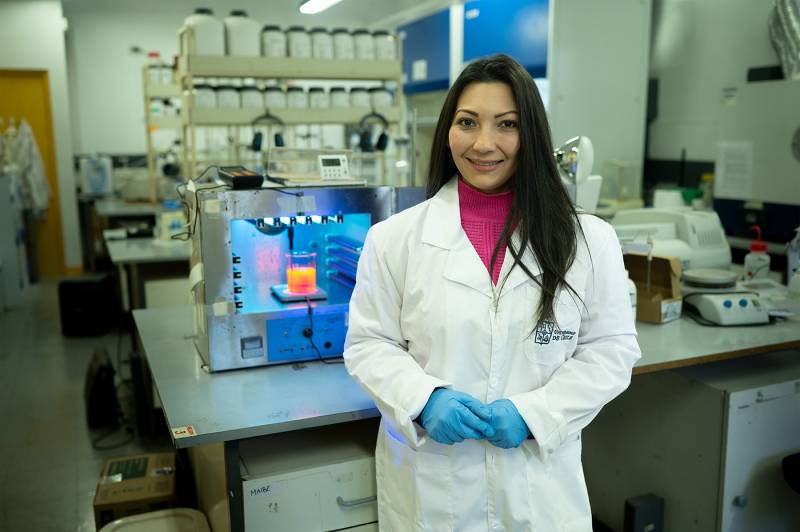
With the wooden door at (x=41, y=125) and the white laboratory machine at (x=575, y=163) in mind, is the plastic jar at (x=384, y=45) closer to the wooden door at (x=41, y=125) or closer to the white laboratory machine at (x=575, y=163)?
the white laboratory machine at (x=575, y=163)

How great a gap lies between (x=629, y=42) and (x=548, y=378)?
3425 mm

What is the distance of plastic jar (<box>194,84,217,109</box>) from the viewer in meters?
3.88

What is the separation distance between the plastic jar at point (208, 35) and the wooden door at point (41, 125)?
3.93 m

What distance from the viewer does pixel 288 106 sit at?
161 inches

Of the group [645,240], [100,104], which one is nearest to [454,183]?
[645,240]

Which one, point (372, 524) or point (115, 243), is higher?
point (115, 243)

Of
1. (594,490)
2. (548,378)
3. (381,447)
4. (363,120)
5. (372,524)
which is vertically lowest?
(594,490)

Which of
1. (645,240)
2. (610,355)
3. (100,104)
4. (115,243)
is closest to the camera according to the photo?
(610,355)

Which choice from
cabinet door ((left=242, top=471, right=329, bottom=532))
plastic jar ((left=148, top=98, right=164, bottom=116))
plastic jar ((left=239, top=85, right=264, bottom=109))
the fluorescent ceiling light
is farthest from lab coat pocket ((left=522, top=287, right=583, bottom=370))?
plastic jar ((left=148, top=98, right=164, bottom=116))

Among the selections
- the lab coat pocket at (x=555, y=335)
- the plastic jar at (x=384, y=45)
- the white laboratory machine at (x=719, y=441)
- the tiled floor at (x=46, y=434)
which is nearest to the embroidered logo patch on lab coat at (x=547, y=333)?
the lab coat pocket at (x=555, y=335)

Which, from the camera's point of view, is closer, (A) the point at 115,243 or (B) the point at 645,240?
(B) the point at 645,240

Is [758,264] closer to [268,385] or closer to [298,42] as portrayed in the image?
[268,385]

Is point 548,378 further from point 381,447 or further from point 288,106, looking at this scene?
point 288,106

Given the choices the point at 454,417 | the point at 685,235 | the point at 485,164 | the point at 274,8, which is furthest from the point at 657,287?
the point at 274,8
